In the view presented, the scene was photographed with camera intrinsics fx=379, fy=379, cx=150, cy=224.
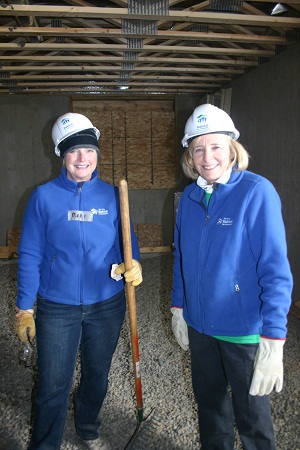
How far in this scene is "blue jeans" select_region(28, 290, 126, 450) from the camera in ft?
6.20

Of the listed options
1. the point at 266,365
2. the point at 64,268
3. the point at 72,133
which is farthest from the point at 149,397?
the point at 72,133

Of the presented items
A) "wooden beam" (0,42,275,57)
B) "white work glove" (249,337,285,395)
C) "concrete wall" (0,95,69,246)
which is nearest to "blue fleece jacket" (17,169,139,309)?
"white work glove" (249,337,285,395)

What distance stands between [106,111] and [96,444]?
630 cm

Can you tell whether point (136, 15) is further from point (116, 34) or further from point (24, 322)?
point (24, 322)

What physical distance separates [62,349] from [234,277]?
3.11 ft

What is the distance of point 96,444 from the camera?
7.57ft

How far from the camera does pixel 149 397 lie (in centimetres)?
285

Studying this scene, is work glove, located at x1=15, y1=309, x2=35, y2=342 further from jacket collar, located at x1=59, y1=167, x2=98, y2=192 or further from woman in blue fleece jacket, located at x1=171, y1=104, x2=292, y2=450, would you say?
woman in blue fleece jacket, located at x1=171, y1=104, x2=292, y2=450

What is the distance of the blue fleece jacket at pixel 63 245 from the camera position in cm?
189

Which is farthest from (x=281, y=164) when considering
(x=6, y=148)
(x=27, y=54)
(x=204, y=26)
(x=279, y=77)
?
(x=6, y=148)

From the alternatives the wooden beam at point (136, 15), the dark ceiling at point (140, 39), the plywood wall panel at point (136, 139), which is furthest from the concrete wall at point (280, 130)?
the plywood wall panel at point (136, 139)

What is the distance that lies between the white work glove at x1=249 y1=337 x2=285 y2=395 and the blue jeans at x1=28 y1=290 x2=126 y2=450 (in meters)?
0.84

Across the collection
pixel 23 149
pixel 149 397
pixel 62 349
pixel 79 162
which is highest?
pixel 79 162

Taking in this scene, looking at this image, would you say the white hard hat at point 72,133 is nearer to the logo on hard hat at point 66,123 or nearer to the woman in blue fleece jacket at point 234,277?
the logo on hard hat at point 66,123
